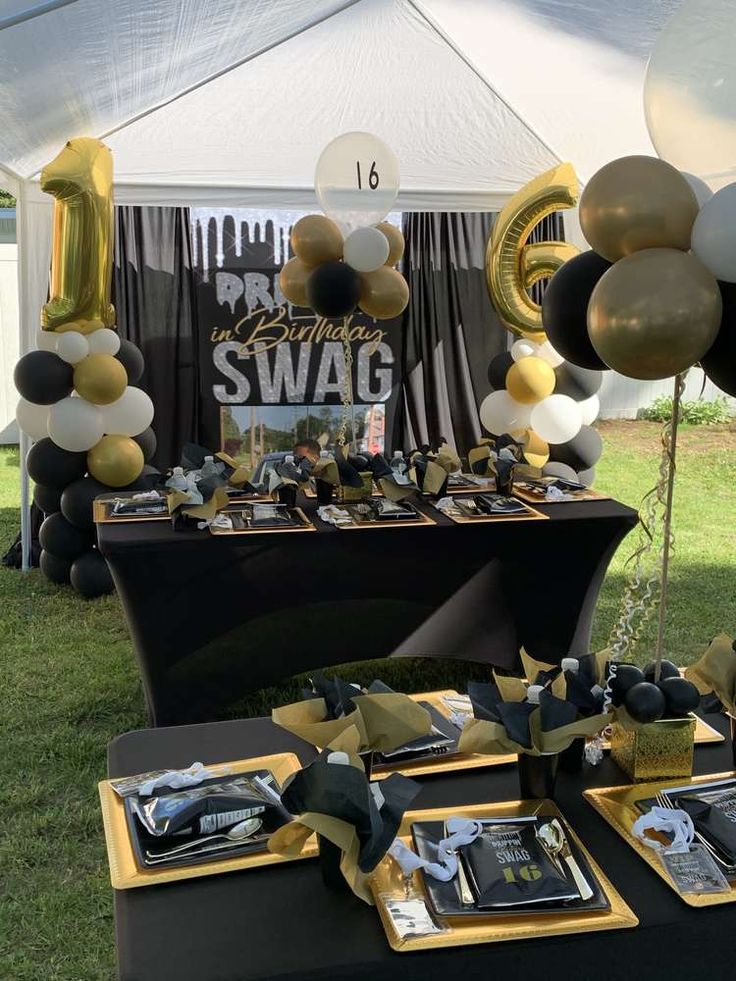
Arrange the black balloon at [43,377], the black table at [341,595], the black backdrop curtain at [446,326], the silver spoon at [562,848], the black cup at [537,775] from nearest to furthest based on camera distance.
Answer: the silver spoon at [562,848] → the black cup at [537,775] → the black table at [341,595] → the black balloon at [43,377] → the black backdrop curtain at [446,326]

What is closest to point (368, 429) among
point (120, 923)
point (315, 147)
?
point (315, 147)

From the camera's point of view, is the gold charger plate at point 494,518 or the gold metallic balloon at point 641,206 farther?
the gold charger plate at point 494,518

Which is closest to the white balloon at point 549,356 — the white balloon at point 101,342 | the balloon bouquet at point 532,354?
the balloon bouquet at point 532,354

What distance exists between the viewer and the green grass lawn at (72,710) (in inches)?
93.1

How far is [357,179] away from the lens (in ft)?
13.6

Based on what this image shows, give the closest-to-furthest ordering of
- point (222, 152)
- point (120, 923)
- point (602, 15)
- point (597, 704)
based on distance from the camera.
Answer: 1. point (120, 923)
2. point (597, 704)
3. point (602, 15)
4. point (222, 152)

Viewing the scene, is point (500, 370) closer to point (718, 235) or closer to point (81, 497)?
point (81, 497)

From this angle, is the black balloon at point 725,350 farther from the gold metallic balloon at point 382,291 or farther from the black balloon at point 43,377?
the black balloon at point 43,377

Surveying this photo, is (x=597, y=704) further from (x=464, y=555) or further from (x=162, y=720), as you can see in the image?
(x=162, y=720)

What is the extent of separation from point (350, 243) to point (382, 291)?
239 millimetres

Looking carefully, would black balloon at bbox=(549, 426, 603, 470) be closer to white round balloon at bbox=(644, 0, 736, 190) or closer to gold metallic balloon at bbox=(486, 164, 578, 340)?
gold metallic balloon at bbox=(486, 164, 578, 340)

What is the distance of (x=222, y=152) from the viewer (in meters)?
5.39

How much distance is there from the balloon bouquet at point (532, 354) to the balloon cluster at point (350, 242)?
31.7 inches

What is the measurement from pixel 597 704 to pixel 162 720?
6.98 feet
